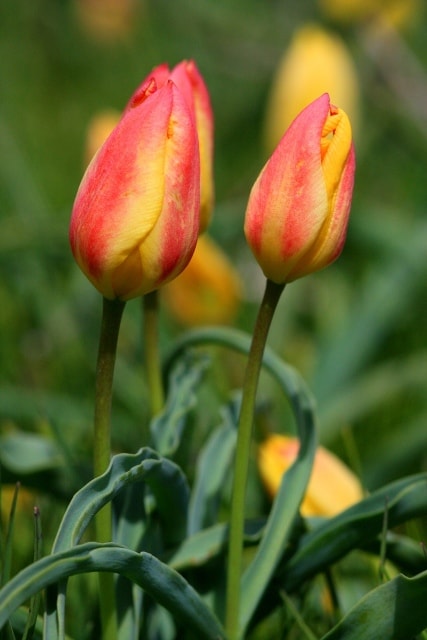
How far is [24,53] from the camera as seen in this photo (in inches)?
129

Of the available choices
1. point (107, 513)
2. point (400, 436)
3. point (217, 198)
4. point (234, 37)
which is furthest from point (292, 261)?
point (234, 37)

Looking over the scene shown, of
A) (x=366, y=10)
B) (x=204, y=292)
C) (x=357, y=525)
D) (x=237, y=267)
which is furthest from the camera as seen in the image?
(x=366, y=10)

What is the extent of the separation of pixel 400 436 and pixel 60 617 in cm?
85

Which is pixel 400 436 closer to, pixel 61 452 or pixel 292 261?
pixel 61 452

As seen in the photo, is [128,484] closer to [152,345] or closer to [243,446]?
[243,446]

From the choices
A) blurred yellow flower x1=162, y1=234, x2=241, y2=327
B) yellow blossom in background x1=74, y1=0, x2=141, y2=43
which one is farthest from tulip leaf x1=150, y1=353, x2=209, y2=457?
yellow blossom in background x1=74, y1=0, x2=141, y2=43

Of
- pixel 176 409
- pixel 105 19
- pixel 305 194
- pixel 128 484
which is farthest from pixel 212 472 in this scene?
pixel 105 19

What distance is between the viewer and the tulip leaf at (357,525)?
705 mm

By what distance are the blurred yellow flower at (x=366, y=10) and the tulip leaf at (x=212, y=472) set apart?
5.62 ft

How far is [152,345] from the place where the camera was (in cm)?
80

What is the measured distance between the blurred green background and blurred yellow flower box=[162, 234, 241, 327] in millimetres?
42

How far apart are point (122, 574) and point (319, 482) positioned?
0.36 meters

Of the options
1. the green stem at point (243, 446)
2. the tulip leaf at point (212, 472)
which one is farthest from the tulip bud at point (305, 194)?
the tulip leaf at point (212, 472)

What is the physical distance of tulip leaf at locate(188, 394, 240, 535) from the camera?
31.5 inches
